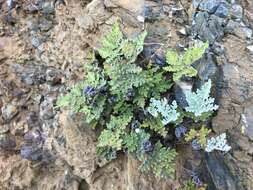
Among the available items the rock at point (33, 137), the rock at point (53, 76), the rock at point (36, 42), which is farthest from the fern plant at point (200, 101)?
the rock at point (36, 42)

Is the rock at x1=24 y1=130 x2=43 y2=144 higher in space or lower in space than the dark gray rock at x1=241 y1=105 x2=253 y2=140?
lower

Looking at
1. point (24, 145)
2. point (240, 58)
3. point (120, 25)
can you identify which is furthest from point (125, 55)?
point (24, 145)

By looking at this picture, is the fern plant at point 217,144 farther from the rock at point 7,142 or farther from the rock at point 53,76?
the rock at point 7,142

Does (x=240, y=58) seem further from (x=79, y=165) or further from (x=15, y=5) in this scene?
(x=15, y=5)

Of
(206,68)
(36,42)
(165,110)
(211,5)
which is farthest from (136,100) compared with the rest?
(36,42)

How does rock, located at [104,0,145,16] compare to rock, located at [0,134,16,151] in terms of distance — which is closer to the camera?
rock, located at [104,0,145,16]

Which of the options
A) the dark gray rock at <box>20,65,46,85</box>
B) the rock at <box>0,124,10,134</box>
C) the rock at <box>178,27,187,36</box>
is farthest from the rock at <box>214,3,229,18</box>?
the rock at <box>0,124,10,134</box>

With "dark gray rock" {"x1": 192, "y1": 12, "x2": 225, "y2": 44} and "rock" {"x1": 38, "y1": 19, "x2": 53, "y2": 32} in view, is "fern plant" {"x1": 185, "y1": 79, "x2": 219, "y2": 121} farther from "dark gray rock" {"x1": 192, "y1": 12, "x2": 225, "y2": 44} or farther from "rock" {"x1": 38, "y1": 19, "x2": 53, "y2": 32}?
"rock" {"x1": 38, "y1": 19, "x2": 53, "y2": 32}

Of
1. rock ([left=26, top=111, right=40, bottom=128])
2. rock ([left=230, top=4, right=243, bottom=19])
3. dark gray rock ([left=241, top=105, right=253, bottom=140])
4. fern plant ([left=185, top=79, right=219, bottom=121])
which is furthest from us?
rock ([left=26, top=111, right=40, bottom=128])
